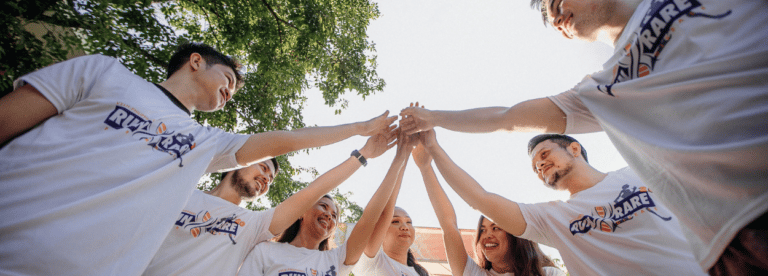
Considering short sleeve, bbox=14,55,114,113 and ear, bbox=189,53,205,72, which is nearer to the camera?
short sleeve, bbox=14,55,114,113

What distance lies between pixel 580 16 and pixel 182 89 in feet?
8.09

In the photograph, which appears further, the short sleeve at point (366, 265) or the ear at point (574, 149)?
the short sleeve at point (366, 265)

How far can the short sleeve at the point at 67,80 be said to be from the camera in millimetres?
1279

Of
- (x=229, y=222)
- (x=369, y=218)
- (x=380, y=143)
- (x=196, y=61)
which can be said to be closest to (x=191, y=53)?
(x=196, y=61)

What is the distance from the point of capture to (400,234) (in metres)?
3.77

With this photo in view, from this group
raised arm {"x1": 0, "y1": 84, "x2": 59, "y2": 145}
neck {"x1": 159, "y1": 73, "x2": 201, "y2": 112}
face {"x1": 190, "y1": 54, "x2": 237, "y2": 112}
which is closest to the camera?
raised arm {"x1": 0, "y1": 84, "x2": 59, "y2": 145}

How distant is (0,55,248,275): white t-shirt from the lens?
105 centimetres

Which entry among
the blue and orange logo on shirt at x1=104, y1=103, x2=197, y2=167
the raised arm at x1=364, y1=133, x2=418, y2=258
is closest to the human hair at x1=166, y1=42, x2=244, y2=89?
the blue and orange logo on shirt at x1=104, y1=103, x2=197, y2=167

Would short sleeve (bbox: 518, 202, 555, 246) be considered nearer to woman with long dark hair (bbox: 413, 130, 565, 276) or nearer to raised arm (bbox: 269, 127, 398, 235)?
woman with long dark hair (bbox: 413, 130, 565, 276)

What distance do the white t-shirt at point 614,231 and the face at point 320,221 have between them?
6.68 ft

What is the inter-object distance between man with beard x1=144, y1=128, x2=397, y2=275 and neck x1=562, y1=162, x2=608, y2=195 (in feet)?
5.72

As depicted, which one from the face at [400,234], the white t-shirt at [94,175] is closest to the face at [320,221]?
the face at [400,234]

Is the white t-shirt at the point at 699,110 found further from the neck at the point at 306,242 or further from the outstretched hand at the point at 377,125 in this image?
the neck at the point at 306,242

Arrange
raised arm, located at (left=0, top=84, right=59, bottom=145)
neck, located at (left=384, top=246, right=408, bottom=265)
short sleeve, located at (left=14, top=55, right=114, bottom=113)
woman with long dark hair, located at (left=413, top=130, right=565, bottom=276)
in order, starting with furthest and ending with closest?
neck, located at (left=384, top=246, right=408, bottom=265) → woman with long dark hair, located at (left=413, top=130, right=565, bottom=276) → short sleeve, located at (left=14, top=55, right=114, bottom=113) → raised arm, located at (left=0, top=84, right=59, bottom=145)
